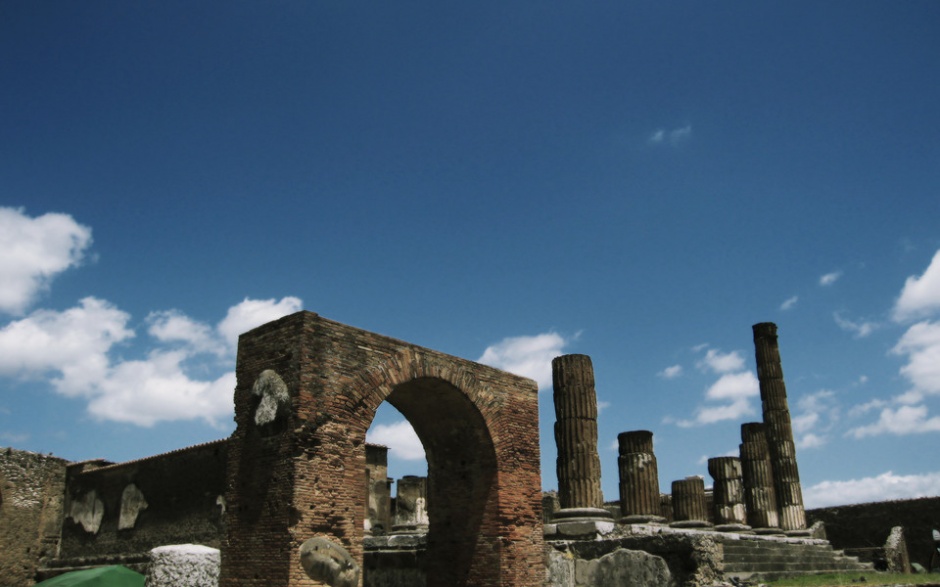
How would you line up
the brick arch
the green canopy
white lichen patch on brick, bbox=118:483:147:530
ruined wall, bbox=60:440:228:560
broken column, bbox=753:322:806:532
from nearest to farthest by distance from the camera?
the brick arch → the green canopy → ruined wall, bbox=60:440:228:560 → white lichen patch on brick, bbox=118:483:147:530 → broken column, bbox=753:322:806:532

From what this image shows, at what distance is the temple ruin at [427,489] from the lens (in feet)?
30.6

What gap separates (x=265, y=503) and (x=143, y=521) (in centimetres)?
1258

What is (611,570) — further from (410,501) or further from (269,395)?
(410,501)

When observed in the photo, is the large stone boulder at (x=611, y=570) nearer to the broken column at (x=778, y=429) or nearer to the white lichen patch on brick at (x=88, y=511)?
the broken column at (x=778, y=429)

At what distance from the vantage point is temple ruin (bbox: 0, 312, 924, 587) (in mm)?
9328

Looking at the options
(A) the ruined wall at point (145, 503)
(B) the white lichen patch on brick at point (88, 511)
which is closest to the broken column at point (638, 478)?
(A) the ruined wall at point (145, 503)

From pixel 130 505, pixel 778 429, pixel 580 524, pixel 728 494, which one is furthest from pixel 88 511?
pixel 778 429

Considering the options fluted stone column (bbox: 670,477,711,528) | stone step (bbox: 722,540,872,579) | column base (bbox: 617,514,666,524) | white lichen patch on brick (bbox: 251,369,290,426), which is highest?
white lichen patch on brick (bbox: 251,369,290,426)

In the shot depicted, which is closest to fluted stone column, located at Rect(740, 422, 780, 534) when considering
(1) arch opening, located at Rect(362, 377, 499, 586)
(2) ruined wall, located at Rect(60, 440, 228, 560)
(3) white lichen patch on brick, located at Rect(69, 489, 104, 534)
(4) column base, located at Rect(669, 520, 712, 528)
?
(4) column base, located at Rect(669, 520, 712, 528)

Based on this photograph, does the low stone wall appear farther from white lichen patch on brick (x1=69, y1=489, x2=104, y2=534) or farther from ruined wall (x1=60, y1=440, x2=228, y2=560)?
white lichen patch on brick (x1=69, y1=489, x2=104, y2=534)

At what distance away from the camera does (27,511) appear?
22.9 metres

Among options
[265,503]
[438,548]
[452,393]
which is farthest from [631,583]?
[265,503]

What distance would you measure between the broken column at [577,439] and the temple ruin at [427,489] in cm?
3

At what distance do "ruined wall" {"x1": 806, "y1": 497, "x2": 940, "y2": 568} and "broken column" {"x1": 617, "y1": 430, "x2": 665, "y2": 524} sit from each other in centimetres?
1338
